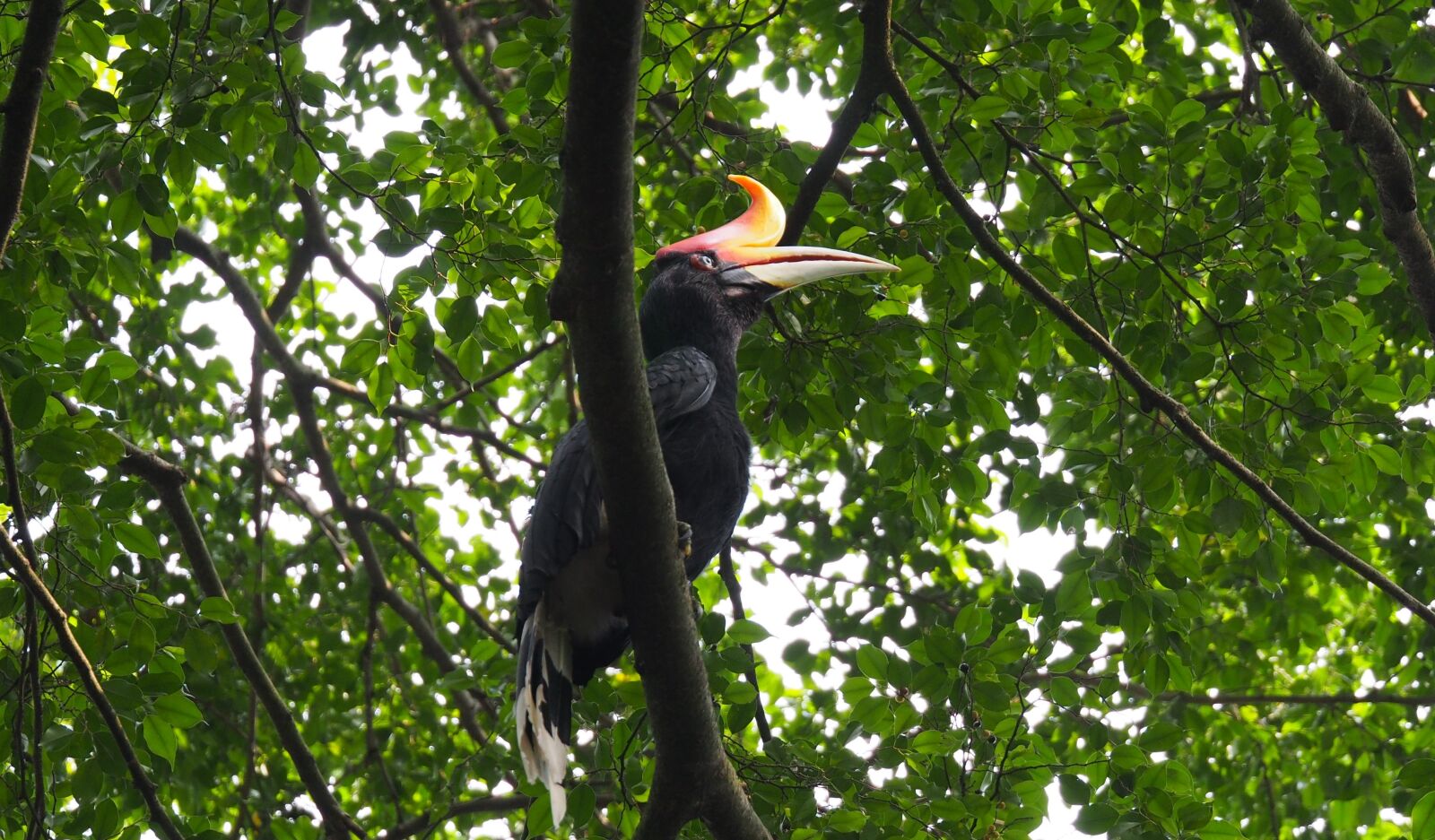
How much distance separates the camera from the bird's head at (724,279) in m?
4.20

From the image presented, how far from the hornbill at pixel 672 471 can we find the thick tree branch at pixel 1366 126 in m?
1.39

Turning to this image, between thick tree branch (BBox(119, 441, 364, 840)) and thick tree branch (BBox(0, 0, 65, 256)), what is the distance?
1501 millimetres

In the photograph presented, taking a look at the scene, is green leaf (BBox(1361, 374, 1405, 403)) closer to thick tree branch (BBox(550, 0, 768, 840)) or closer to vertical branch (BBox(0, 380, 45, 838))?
thick tree branch (BBox(550, 0, 768, 840))

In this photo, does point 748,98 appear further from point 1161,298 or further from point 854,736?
point 854,736

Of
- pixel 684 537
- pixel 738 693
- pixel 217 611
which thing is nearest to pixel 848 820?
pixel 738 693

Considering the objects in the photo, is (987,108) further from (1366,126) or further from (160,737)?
(160,737)

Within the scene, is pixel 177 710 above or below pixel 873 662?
above

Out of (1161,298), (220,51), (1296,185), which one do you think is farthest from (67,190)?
(1296,185)

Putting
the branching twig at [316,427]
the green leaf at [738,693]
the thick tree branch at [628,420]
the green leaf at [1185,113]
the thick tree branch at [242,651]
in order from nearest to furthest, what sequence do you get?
1. the thick tree branch at [628,420]
2. the green leaf at [738,693]
3. the green leaf at [1185,113]
4. the thick tree branch at [242,651]
5. the branching twig at [316,427]

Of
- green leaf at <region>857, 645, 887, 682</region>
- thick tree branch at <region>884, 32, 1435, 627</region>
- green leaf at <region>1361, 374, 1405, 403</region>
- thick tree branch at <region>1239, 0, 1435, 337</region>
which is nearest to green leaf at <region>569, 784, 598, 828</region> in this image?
green leaf at <region>857, 645, 887, 682</region>

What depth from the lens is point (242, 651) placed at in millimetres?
4555

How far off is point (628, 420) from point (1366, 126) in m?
2.72

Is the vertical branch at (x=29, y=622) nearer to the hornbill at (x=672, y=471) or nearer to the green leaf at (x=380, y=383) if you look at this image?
the green leaf at (x=380, y=383)

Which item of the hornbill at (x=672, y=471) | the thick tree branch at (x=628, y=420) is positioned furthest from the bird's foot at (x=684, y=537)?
the thick tree branch at (x=628, y=420)
